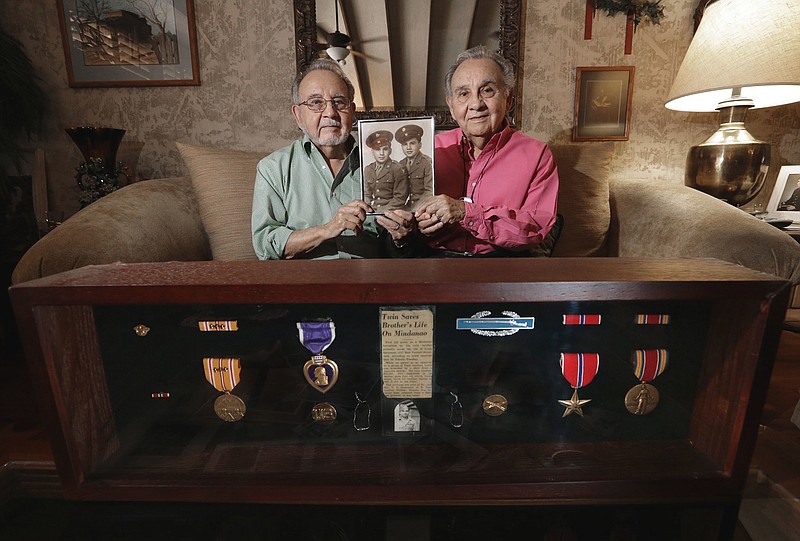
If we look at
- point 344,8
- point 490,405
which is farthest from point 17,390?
point 344,8

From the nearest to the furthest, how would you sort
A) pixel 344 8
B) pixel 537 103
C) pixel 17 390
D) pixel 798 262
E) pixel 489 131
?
pixel 798 262 < pixel 489 131 < pixel 17 390 < pixel 344 8 < pixel 537 103

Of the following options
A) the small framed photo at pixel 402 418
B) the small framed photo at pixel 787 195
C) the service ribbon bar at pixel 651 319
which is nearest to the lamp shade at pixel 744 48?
the small framed photo at pixel 787 195

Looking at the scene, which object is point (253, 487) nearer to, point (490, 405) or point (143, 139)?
point (490, 405)

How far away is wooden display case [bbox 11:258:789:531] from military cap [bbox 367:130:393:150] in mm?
269

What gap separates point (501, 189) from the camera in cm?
103

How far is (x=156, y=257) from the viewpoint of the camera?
1101mm

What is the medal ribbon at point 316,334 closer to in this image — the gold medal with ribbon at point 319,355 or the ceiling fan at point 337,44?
the gold medal with ribbon at point 319,355

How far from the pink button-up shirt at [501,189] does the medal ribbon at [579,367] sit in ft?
1.08

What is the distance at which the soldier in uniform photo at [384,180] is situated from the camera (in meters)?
0.84

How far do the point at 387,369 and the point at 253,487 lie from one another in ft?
0.96

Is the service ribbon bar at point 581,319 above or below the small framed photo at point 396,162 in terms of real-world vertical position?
below

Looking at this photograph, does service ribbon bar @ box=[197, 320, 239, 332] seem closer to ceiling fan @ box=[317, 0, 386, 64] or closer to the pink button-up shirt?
the pink button-up shirt

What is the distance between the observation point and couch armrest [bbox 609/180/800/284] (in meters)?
0.88

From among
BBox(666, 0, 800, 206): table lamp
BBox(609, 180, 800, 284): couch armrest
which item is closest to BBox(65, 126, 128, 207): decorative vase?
BBox(609, 180, 800, 284): couch armrest
